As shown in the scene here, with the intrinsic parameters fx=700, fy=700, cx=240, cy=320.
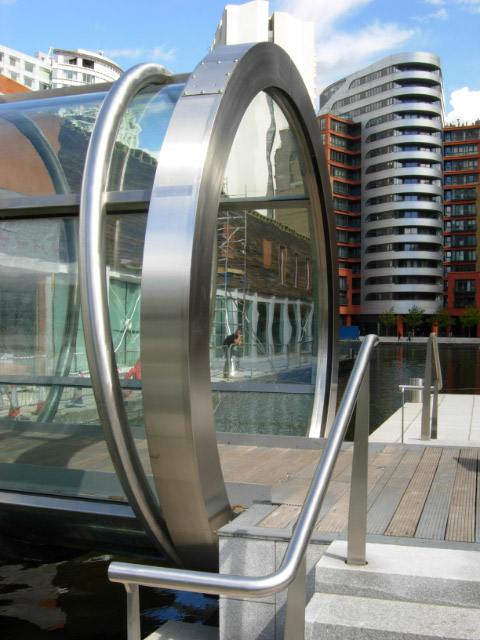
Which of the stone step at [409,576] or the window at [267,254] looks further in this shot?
the window at [267,254]

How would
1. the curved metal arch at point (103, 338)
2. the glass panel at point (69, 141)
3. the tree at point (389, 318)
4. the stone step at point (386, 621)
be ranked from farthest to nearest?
the tree at point (389, 318)
the glass panel at point (69, 141)
the curved metal arch at point (103, 338)
the stone step at point (386, 621)

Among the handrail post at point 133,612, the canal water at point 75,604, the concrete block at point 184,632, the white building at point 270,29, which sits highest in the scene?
the white building at point 270,29

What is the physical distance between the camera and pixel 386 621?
302cm

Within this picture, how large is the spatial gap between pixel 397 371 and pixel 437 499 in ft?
92.6

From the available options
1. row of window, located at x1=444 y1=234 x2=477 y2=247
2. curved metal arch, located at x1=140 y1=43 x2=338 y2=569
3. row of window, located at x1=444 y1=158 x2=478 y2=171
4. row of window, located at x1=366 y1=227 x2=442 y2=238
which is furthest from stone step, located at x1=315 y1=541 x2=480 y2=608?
row of window, located at x1=444 y1=158 x2=478 y2=171

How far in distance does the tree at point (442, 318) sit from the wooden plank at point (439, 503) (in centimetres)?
9176

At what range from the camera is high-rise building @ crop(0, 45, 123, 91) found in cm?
12656

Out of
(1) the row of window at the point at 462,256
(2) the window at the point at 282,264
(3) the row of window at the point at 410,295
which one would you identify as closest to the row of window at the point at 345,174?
(1) the row of window at the point at 462,256

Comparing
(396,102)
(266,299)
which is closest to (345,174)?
(396,102)

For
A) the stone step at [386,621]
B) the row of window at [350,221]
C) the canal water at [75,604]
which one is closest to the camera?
the stone step at [386,621]

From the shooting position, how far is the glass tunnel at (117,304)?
11.6 feet

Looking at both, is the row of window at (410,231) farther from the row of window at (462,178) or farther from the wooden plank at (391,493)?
the wooden plank at (391,493)

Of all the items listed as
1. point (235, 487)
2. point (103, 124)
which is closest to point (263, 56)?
point (103, 124)

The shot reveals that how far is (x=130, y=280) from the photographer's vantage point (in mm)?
3971
